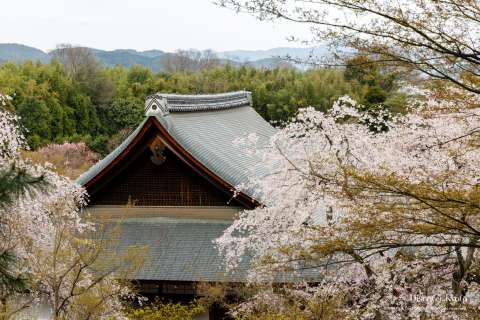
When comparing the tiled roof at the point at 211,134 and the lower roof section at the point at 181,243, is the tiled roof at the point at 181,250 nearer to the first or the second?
the lower roof section at the point at 181,243

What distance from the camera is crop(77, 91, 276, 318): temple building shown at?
9977 mm

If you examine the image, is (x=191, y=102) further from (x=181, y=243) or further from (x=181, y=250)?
(x=181, y=250)

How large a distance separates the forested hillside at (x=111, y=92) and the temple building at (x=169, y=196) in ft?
73.6

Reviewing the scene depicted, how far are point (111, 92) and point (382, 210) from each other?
4034 centimetres

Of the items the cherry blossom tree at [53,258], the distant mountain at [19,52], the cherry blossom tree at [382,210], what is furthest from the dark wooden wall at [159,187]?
the distant mountain at [19,52]

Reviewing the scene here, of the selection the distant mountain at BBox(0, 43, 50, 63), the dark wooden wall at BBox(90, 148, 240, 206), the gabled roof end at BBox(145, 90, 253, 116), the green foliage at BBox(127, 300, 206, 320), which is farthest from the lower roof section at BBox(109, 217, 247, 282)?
the distant mountain at BBox(0, 43, 50, 63)

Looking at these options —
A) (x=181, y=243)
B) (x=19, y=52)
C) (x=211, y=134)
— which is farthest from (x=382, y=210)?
(x=19, y=52)

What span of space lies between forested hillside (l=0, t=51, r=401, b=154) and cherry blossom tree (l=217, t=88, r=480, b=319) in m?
24.5

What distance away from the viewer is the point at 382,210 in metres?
4.08

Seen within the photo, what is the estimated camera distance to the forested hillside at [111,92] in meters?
33.6

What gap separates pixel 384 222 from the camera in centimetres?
409

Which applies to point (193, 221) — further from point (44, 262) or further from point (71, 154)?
point (71, 154)

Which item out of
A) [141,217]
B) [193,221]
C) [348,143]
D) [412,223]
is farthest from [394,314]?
[141,217]

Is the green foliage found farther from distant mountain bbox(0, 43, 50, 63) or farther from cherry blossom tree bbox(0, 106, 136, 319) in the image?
distant mountain bbox(0, 43, 50, 63)
